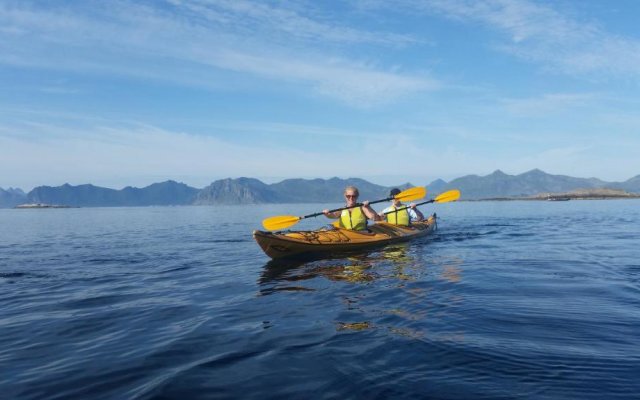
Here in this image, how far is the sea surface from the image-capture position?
4.66 metres

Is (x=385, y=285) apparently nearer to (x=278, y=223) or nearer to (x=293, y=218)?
(x=293, y=218)

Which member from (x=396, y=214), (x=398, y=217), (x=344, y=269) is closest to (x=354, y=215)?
(x=344, y=269)

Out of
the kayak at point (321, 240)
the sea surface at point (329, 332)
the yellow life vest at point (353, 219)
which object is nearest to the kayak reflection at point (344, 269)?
the sea surface at point (329, 332)

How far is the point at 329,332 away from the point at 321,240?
8.13m

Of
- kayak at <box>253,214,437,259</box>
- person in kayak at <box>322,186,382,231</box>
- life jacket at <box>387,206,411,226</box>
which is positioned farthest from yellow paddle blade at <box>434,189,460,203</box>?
person in kayak at <box>322,186,382,231</box>

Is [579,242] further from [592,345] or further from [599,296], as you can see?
[592,345]

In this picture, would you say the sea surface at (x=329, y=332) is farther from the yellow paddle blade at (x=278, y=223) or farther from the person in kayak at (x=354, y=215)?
the yellow paddle blade at (x=278, y=223)

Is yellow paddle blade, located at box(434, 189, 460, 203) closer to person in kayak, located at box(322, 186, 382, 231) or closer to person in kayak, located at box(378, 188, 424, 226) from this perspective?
person in kayak, located at box(378, 188, 424, 226)

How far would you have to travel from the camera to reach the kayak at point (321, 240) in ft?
45.0

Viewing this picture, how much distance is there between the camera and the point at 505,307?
7.71 meters

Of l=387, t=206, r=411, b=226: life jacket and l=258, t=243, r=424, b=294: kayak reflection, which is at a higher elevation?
l=387, t=206, r=411, b=226: life jacket

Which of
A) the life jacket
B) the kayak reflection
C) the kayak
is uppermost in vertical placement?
the life jacket

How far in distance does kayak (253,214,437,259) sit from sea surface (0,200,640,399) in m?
1.03

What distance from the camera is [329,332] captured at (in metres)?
6.52
